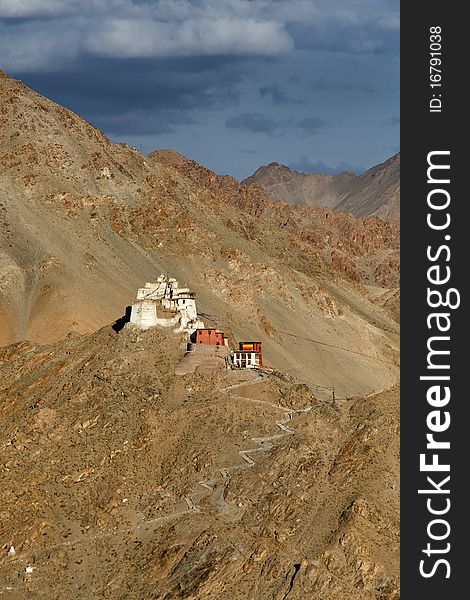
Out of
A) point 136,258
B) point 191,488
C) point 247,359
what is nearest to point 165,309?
point 247,359

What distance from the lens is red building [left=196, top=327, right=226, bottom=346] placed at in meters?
91.6

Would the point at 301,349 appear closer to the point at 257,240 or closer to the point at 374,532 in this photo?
the point at 257,240

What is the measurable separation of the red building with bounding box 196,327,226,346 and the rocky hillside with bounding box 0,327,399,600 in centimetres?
163

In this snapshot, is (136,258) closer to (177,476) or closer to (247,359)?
(247,359)

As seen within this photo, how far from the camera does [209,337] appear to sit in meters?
92.0

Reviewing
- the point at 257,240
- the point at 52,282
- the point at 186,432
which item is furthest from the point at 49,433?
the point at 257,240

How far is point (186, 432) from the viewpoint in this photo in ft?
262

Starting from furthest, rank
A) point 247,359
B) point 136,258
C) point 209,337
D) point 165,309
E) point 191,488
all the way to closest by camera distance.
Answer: point 136,258 → point 165,309 → point 247,359 → point 209,337 → point 191,488

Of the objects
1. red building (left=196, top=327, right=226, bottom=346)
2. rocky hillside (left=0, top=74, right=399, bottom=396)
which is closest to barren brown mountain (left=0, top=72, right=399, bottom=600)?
red building (left=196, top=327, right=226, bottom=346)

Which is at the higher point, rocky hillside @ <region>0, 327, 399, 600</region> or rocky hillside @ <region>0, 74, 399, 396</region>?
rocky hillside @ <region>0, 74, 399, 396</region>

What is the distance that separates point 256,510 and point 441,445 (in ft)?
58.6

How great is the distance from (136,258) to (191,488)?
86.8 metres

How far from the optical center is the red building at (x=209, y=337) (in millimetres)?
91562

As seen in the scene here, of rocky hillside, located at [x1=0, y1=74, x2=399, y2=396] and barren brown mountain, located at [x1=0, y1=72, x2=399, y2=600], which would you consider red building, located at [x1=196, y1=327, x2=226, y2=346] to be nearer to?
barren brown mountain, located at [x1=0, y1=72, x2=399, y2=600]
